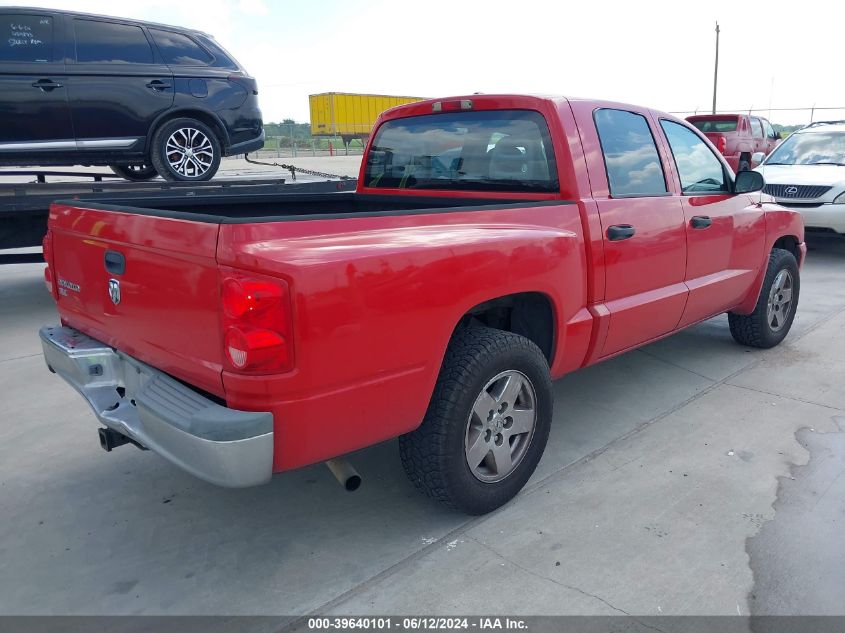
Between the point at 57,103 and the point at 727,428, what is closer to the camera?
the point at 727,428

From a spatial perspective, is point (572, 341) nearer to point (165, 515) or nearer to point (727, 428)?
point (727, 428)

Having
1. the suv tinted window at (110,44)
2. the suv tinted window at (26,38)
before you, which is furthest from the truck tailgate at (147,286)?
the suv tinted window at (110,44)

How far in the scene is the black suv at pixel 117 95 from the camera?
21.8 feet

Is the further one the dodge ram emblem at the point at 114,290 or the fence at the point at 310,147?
the fence at the point at 310,147

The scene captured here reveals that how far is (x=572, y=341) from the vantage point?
3346 mm

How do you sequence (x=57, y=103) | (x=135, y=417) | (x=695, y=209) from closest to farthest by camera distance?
(x=135, y=417), (x=695, y=209), (x=57, y=103)

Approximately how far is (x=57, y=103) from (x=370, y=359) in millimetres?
6028

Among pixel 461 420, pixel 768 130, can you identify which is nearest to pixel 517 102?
pixel 461 420

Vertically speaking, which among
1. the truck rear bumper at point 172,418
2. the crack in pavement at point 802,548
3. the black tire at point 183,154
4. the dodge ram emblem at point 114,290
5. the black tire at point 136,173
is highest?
the black tire at point 183,154

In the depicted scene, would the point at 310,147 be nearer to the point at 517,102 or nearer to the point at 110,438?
the point at 517,102

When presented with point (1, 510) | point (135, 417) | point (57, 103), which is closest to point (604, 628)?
point (135, 417)

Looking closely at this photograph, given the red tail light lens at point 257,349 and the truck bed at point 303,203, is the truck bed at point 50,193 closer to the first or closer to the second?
the truck bed at point 303,203

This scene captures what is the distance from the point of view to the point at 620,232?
348 cm

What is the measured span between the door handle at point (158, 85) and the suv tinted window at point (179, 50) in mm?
245
